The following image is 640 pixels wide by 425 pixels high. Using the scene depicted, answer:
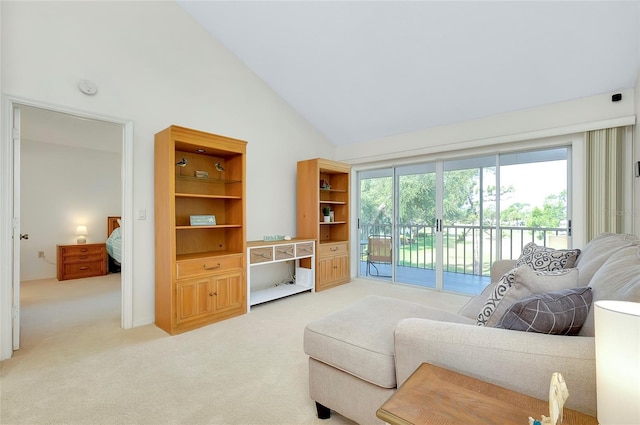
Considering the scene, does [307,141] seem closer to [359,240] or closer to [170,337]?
[359,240]

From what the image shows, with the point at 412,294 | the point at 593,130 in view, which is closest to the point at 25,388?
the point at 412,294

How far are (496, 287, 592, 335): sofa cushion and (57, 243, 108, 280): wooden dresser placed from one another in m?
6.41

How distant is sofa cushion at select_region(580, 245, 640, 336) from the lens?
97 centimetres

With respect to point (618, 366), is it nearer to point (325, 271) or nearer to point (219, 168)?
point (219, 168)

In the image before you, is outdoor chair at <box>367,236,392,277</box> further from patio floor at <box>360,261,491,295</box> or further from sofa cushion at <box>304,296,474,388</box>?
sofa cushion at <box>304,296,474,388</box>

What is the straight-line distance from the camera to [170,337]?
9.11 feet

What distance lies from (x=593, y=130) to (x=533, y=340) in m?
3.31

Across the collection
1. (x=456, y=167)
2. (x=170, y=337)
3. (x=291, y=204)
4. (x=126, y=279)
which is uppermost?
(x=456, y=167)

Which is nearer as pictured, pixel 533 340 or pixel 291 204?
pixel 533 340

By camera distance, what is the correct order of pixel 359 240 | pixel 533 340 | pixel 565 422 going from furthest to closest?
1. pixel 359 240
2. pixel 533 340
3. pixel 565 422

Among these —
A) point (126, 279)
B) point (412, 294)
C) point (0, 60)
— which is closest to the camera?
point (0, 60)

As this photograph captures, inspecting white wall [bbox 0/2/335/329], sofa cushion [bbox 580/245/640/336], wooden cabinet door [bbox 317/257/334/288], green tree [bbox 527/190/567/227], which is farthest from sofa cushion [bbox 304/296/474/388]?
green tree [bbox 527/190/567/227]

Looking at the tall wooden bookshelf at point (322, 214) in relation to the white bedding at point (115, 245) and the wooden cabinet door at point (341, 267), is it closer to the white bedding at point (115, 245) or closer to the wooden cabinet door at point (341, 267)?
the wooden cabinet door at point (341, 267)

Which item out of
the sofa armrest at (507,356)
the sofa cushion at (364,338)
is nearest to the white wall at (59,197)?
the sofa cushion at (364,338)
